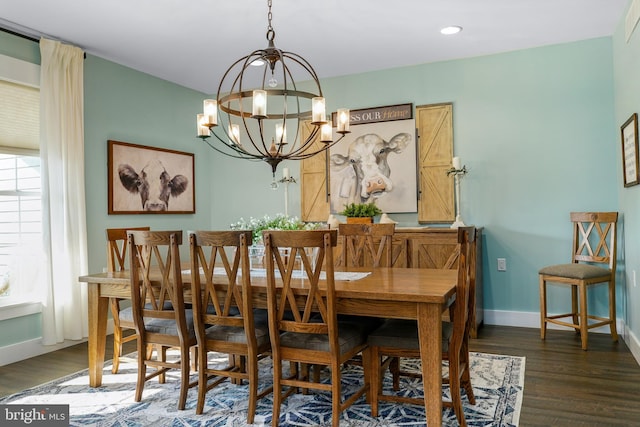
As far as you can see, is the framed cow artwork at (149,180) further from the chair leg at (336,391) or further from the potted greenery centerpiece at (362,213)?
the chair leg at (336,391)

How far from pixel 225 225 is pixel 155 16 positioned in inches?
113

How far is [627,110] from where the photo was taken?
3768 millimetres

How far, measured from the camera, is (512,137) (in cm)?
470

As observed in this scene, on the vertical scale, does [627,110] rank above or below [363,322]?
above

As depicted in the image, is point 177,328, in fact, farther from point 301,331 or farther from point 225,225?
point 225,225

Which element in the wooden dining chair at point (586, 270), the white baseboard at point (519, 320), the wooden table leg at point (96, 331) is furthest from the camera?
the white baseboard at point (519, 320)

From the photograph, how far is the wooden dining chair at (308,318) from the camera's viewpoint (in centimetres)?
236

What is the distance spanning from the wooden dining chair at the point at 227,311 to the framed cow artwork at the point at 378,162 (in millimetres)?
2657

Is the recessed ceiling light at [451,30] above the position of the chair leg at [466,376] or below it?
above

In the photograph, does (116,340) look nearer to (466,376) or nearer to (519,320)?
(466,376)

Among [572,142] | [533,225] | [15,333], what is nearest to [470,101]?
[572,142]

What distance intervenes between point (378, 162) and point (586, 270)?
220 centimetres

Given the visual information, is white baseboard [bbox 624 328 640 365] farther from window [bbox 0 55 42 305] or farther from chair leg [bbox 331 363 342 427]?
window [bbox 0 55 42 305]

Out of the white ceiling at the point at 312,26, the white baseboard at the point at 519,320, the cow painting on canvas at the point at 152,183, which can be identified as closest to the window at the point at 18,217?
the cow painting on canvas at the point at 152,183
